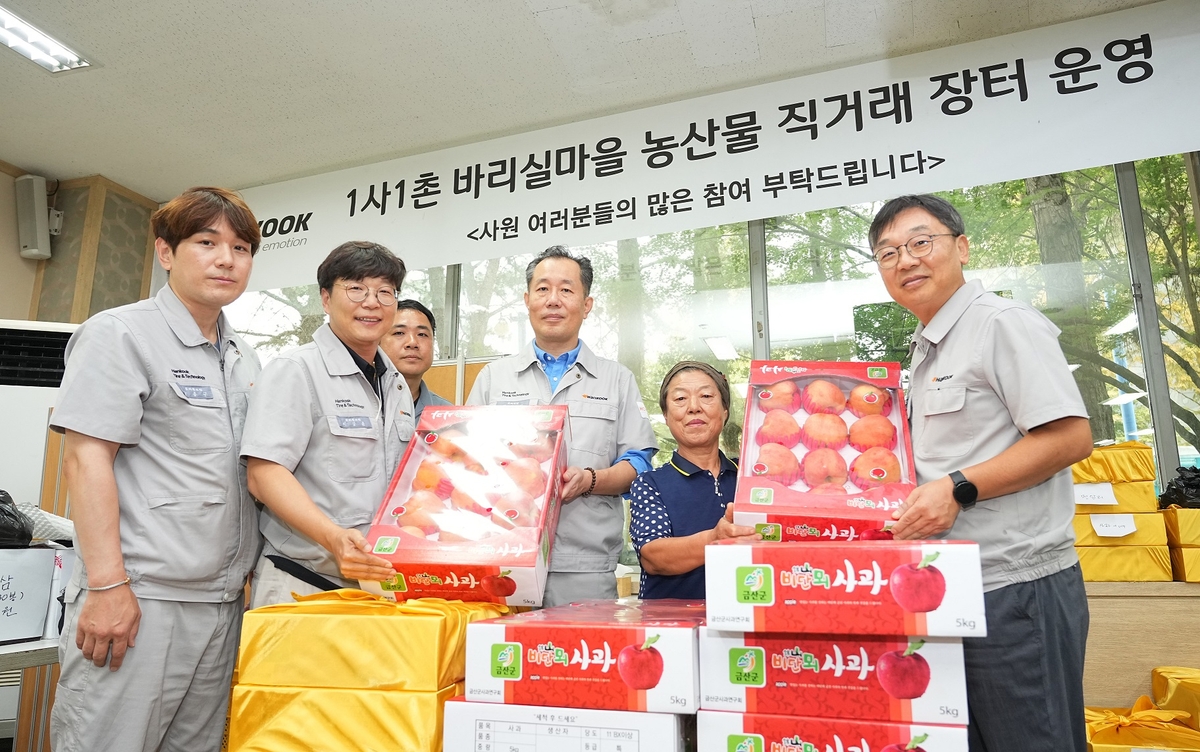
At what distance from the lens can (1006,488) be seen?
1265mm

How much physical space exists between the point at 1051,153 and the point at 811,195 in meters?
1.01

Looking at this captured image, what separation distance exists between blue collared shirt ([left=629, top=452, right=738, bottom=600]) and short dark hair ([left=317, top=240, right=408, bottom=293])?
792mm

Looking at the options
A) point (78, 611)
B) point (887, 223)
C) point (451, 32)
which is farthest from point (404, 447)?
point (451, 32)

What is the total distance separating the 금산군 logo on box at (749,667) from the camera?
1.01 metres

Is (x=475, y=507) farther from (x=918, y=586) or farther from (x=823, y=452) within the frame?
(x=918, y=586)

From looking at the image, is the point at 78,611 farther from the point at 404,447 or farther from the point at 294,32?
the point at 294,32

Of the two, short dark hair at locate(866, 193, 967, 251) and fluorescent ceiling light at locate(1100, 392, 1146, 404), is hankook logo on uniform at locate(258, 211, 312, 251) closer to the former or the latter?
short dark hair at locate(866, 193, 967, 251)

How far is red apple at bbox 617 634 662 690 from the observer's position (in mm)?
1017

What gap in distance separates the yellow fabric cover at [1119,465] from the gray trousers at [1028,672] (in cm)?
173

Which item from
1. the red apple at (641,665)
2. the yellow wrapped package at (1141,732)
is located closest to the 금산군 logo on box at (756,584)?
the red apple at (641,665)

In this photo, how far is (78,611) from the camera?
1.51 metres

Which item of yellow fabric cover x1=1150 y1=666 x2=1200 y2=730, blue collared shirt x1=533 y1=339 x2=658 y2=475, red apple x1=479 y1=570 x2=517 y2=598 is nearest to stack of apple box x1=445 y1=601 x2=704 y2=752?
red apple x1=479 y1=570 x2=517 y2=598

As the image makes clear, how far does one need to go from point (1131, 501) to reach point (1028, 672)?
1927 mm

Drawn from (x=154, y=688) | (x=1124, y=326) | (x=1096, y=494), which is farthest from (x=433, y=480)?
(x=1124, y=326)
